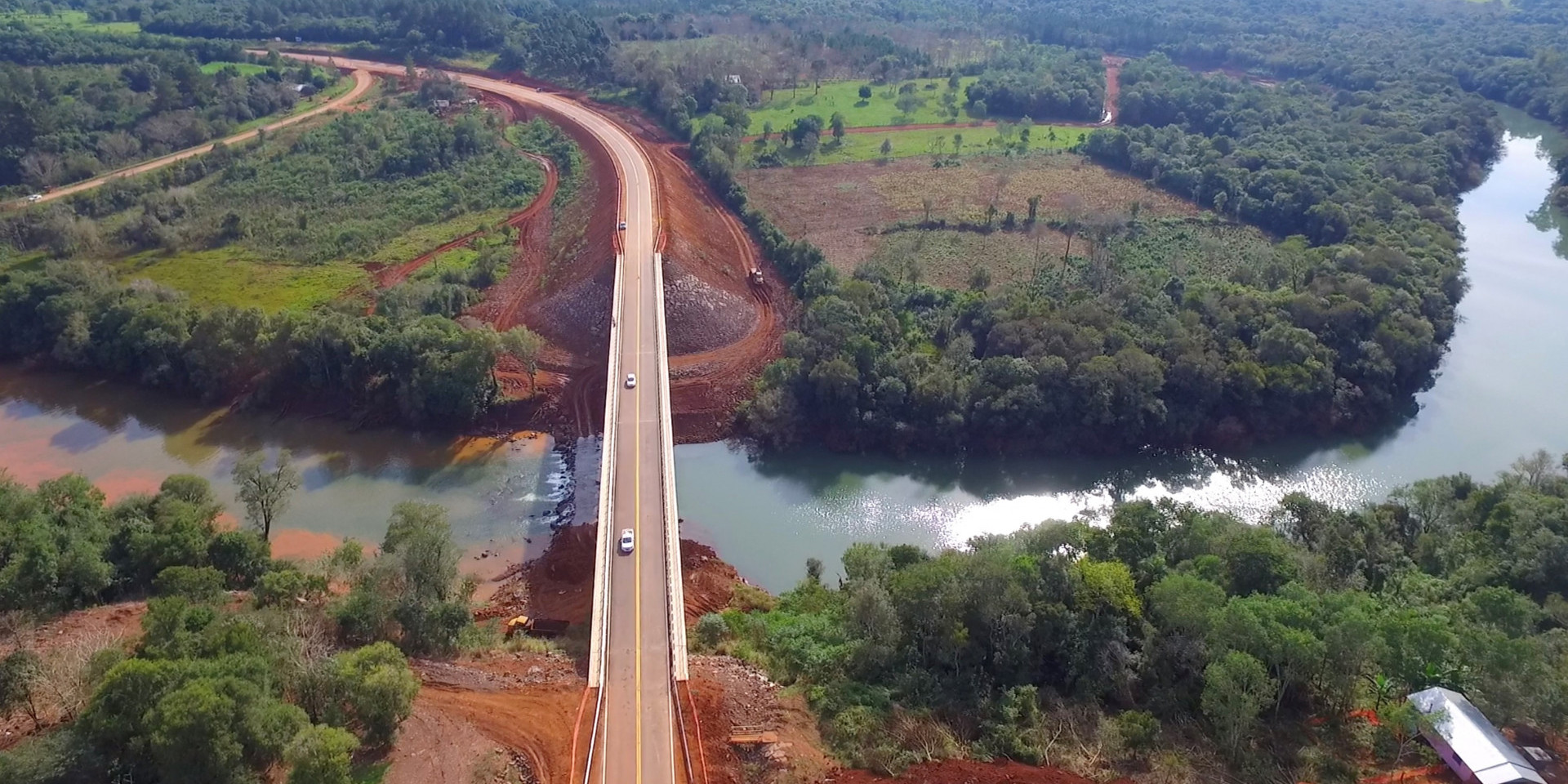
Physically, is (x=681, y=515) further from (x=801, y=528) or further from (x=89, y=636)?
(x=89, y=636)

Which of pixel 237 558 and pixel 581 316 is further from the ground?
pixel 581 316

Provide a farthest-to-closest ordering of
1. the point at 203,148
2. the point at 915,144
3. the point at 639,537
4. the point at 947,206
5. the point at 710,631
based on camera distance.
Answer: the point at 915,144 → the point at 203,148 → the point at 947,206 → the point at 639,537 → the point at 710,631

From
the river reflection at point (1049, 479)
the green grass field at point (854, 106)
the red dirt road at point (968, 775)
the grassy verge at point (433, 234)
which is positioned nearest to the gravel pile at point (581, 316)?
the river reflection at point (1049, 479)

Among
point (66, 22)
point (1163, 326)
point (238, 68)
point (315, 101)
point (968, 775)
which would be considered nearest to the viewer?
point (968, 775)

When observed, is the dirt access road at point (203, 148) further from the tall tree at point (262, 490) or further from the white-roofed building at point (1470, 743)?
the white-roofed building at point (1470, 743)

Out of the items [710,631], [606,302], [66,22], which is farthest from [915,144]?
[66,22]

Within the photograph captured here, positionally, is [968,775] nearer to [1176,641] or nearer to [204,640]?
[1176,641]

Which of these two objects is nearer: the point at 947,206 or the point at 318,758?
the point at 318,758

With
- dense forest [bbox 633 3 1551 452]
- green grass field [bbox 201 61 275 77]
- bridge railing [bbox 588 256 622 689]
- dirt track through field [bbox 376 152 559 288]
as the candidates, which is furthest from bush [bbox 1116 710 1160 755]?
green grass field [bbox 201 61 275 77]

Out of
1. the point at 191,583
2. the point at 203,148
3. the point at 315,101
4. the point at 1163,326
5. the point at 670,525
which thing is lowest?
the point at 670,525
